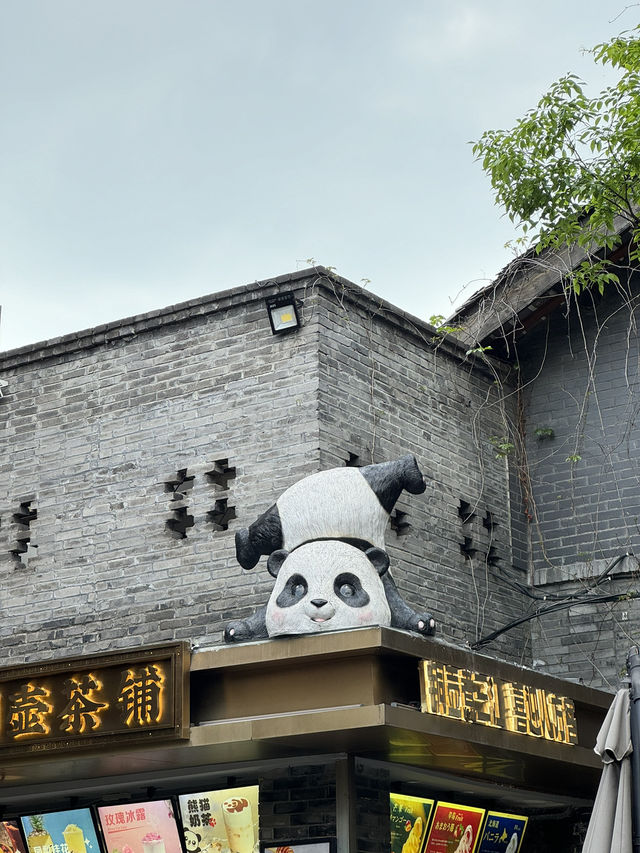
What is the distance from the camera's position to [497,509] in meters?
12.4

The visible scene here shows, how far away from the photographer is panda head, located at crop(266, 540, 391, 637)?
27.6ft

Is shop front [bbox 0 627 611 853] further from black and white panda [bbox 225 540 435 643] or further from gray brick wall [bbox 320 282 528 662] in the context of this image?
gray brick wall [bbox 320 282 528 662]

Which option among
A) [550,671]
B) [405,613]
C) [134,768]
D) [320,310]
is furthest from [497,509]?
[134,768]

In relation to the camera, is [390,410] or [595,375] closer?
A: [390,410]

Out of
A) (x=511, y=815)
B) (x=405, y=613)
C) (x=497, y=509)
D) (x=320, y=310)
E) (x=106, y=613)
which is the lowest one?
(x=511, y=815)

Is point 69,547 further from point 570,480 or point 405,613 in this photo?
point 570,480

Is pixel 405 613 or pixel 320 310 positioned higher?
pixel 320 310

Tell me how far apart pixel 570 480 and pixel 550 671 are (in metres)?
1.89

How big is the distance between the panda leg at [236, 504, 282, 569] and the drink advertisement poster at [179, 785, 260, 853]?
169 centimetres

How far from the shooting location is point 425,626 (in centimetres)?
852

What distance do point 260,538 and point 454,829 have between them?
2920 mm

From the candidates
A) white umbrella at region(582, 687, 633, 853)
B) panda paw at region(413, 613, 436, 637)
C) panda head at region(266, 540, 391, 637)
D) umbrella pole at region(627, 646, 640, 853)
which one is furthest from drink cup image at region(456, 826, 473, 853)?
umbrella pole at region(627, 646, 640, 853)

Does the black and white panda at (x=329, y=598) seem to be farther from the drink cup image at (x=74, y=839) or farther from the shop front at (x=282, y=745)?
the drink cup image at (x=74, y=839)

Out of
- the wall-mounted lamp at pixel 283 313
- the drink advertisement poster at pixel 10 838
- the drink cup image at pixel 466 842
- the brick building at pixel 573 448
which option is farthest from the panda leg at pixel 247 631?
the brick building at pixel 573 448
